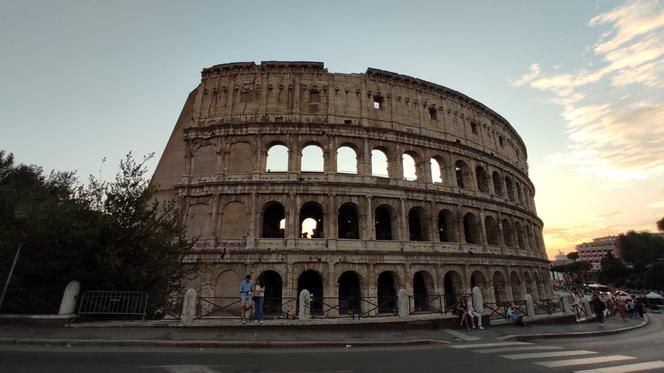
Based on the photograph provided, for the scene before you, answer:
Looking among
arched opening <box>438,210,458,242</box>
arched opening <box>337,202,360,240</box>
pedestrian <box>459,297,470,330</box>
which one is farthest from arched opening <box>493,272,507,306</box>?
pedestrian <box>459,297,470,330</box>

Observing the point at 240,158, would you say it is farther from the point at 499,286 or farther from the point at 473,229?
the point at 499,286

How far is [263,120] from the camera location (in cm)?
2188

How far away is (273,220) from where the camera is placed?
22188 millimetres

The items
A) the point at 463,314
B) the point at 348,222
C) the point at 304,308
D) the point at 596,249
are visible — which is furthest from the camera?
the point at 596,249

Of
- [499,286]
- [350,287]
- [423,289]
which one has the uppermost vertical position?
[499,286]

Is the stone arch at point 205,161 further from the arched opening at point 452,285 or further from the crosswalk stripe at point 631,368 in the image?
the crosswalk stripe at point 631,368

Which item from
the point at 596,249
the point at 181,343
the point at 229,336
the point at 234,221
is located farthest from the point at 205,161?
the point at 596,249

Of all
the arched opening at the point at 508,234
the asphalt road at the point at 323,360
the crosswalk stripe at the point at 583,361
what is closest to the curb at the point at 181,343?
the asphalt road at the point at 323,360

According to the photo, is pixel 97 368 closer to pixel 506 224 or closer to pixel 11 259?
pixel 11 259

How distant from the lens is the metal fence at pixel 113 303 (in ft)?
35.2

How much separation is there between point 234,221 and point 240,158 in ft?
14.1

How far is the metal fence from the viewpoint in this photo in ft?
35.2

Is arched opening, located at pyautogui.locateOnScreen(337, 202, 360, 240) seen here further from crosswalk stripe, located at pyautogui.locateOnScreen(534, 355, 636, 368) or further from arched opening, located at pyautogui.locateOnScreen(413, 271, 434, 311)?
crosswalk stripe, located at pyautogui.locateOnScreen(534, 355, 636, 368)

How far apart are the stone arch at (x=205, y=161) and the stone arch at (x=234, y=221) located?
297 cm
